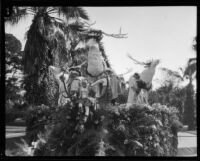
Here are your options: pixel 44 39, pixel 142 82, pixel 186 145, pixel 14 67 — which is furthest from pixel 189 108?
pixel 14 67

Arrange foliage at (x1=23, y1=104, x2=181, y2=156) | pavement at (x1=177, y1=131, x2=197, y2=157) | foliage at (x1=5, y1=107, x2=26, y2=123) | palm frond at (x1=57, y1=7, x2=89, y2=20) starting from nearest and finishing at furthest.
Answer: foliage at (x1=23, y1=104, x2=181, y2=156)
pavement at (x1=177, y1=131, x2=197, y2=157)
foliage at (x1=5, y1=107, x2=26, y2=123)
palm frond at (x1=57, y1=7, x2=89, y2=20)

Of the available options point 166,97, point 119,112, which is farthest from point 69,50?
point 166,97

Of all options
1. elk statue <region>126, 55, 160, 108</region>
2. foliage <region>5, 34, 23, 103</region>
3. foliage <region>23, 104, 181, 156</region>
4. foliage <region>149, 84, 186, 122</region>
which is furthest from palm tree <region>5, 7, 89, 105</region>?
foliage <region>149, 84, 186, 122</region>

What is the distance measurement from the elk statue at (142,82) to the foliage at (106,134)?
1.04 ft

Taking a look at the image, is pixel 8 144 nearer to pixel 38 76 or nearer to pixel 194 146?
pixel 38 76

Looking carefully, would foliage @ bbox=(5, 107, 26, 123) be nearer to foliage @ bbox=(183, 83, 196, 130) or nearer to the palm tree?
the palm tree

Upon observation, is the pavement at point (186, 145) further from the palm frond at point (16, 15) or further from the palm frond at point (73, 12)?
the palm frond at point (16, 15)

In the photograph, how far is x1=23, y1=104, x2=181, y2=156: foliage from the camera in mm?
4078

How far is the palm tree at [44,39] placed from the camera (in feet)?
15.3

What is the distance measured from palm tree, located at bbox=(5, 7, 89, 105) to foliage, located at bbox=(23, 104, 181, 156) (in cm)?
52

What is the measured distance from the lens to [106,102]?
14.7ft

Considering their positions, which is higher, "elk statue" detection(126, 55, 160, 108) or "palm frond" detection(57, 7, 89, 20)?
"palm frond" detection(57, 7, 89, 20)

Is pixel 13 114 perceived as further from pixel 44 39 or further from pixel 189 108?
pixel 189 108
